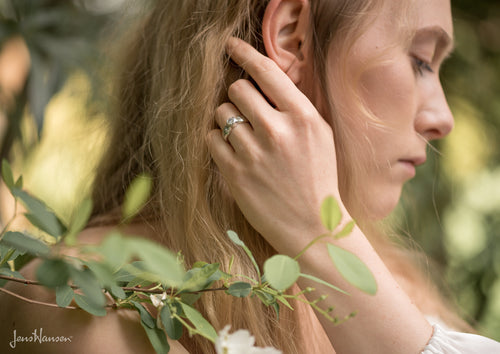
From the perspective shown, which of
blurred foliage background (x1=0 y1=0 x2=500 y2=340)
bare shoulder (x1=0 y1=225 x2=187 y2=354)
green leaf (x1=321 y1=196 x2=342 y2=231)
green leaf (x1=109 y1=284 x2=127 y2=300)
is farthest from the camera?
blurred foliage background (x1=0 y1=0 x2=500 y2=340)

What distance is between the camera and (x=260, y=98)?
0.79 meters

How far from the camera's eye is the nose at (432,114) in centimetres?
98

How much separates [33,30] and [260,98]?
1067mm

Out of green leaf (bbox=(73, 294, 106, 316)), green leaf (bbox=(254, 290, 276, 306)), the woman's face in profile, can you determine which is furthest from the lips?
green leaf (bbox=(73, 294, 106, 316))

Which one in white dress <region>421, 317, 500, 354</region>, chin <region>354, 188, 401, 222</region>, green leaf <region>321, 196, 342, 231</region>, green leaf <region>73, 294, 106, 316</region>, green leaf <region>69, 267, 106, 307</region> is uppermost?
green leaf <region>321, 196, 342, 231</region>

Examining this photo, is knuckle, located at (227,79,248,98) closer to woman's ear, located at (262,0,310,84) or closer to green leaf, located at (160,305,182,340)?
Result: woman's ear, located at (262,0,310,84)

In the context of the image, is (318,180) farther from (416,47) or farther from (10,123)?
(10,123)

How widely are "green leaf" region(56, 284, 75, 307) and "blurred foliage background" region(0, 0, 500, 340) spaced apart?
2.49 ft

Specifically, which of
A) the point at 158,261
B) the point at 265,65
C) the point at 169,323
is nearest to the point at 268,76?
the point at 265,65

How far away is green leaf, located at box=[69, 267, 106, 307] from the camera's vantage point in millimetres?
345

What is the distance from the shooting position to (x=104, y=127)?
1265 millimetres

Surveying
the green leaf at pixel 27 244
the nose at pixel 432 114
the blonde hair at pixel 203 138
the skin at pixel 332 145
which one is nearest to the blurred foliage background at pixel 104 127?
the nose at pixel 432 114

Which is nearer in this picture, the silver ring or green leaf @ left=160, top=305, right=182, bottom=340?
green leaf @ left=160, top=305, right=182, bottom=340

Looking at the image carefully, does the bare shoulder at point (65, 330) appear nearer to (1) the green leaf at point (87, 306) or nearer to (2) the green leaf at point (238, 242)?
(1) the green leaf at point (87, 306)
